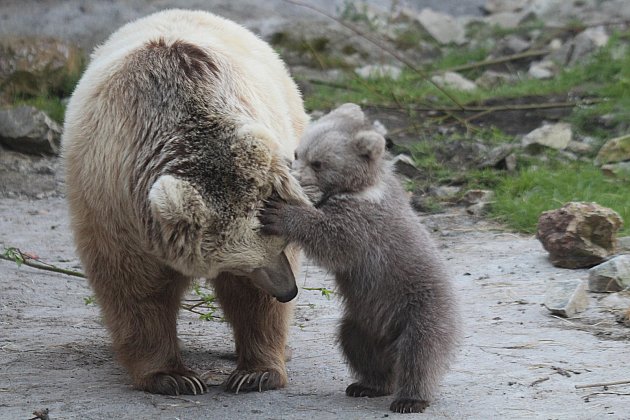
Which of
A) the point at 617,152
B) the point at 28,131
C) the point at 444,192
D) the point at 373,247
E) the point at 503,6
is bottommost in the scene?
the point at 28,131

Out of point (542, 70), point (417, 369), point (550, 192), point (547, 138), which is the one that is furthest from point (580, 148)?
point (417, 369)

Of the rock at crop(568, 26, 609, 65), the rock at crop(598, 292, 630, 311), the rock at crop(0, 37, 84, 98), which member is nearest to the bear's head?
the rock at crop(598, 292, 630, 311)

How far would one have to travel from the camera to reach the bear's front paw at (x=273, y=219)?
171 inches

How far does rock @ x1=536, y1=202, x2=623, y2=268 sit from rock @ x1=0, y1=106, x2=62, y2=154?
5.62 meters

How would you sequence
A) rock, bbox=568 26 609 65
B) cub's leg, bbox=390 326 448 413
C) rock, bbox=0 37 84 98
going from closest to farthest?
cub's leg, bbox=390 326 448 413 → rock, bbox=0 37 84 98 → rock, bbox=568 26 609 65

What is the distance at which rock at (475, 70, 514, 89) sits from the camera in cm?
1217

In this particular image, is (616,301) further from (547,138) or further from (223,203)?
(547,138)

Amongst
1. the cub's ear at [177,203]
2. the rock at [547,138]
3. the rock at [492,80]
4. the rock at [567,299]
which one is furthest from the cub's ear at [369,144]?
the rock at [492,80]

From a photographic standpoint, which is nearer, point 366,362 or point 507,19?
point 366,362

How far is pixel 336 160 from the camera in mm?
4496

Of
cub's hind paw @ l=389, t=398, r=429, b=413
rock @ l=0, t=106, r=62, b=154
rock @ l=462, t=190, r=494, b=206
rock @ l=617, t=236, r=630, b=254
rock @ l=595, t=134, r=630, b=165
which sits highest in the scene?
rock @ l=595, t=134, r=630, b=165

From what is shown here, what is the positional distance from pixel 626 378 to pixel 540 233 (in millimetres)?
2307

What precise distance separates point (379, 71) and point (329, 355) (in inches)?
278

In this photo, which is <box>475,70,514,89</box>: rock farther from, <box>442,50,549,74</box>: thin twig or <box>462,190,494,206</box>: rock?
<box>462,190,494,206</box>: rock
